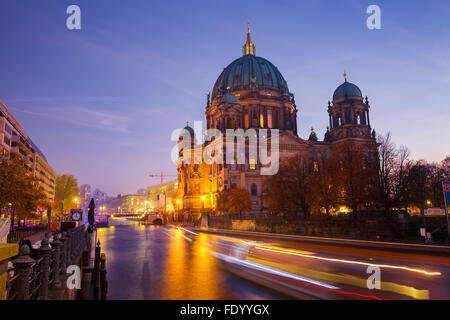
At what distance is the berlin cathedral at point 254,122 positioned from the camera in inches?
3307

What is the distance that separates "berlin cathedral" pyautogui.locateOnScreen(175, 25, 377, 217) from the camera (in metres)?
84.0

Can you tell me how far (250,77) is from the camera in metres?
103

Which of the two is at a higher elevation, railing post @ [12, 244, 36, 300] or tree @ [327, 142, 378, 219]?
tree @ [327, 142, 378, 219]

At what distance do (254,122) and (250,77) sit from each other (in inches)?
599

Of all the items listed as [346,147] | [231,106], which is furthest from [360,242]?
[231,106]

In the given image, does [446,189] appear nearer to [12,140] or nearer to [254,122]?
[254,122]

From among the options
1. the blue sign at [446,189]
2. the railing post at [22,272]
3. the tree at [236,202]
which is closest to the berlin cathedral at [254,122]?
the tree at [236,202]

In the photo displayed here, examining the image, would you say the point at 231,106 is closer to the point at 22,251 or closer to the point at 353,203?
the point at 353,203

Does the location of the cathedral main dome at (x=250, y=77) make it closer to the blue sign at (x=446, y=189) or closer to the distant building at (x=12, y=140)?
the distant building at (x=12, y=140)

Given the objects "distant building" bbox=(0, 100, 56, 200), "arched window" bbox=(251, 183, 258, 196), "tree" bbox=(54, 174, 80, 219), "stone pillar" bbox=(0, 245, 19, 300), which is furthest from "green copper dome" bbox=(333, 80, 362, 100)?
"tree" bbox=(54, 174, 80, 219)

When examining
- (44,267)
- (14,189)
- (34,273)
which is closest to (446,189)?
(44,267)

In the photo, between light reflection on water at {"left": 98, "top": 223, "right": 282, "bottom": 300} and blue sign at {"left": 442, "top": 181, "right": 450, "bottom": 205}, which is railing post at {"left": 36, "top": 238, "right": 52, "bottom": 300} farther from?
blue sign at {"left": 442, "top": 181, "right": 450, "bottom": 205}
